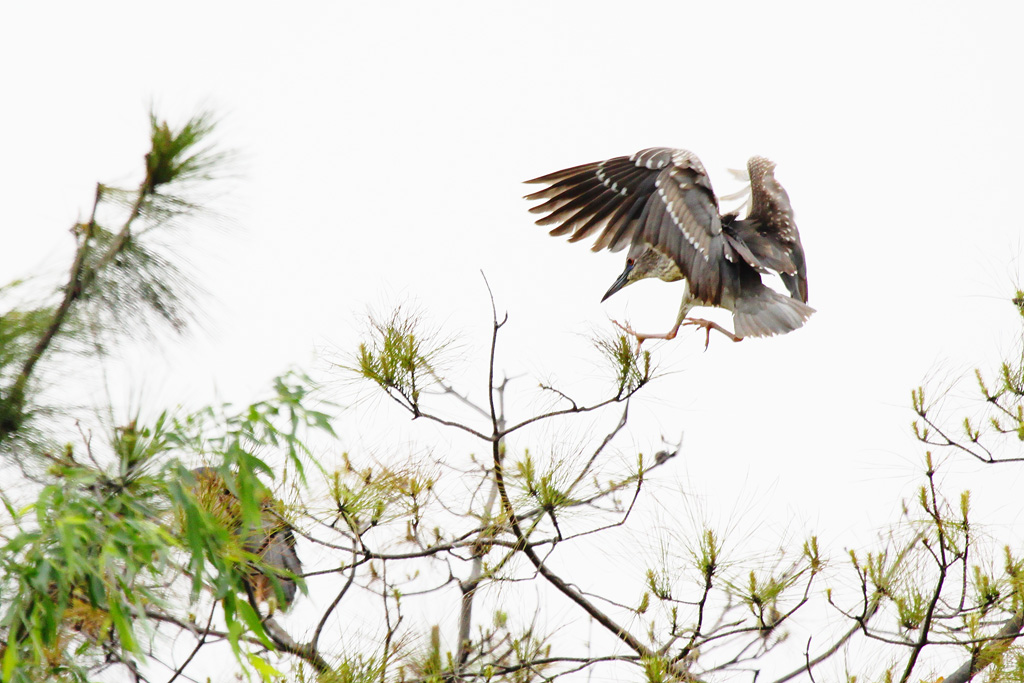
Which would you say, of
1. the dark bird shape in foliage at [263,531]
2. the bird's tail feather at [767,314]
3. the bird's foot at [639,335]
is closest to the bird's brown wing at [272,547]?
the dark bird shape in foliage at [263,531]

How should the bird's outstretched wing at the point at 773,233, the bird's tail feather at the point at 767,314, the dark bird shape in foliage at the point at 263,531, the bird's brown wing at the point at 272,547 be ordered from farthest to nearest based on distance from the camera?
the bird's outstretched wing at the point at 773,233
the bird's tail feather at the point at 767,314
the bird's brown wing at the point at 272,547
the dark bird shape in foliage at the point at 263,531

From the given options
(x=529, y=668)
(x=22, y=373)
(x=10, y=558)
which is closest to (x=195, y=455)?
(x=10, y=558)

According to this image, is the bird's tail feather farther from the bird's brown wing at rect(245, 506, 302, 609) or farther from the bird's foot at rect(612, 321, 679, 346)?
the bird's brown wing at rect(245, 506, 302, 609)

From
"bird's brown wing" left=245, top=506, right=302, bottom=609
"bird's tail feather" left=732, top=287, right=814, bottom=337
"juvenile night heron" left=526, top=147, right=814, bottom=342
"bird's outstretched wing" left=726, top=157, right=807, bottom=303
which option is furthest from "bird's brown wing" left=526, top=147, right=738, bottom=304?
"bird's brown wing" left=245, top=506, right=302, bottom=609

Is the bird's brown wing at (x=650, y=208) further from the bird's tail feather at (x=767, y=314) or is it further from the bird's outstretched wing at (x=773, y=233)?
the bird's outstretched wing at (x=773, y=233)

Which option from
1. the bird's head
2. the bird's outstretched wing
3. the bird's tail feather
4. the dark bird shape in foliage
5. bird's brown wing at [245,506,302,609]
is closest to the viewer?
the dark bird shape in foliage

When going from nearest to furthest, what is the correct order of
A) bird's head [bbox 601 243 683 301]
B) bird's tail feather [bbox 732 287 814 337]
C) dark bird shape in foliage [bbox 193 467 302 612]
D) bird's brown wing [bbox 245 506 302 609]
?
dark bird shape in foliage [bbox 193 467 302 612], bird's brown wing [bbox 245 506 302 609], bird's tail feather [bbox 732 287 814 337], bird's head [bbox 601 243 683 301]

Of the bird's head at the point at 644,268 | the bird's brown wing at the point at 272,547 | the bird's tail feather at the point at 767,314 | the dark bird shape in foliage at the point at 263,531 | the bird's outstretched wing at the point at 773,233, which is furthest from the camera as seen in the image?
the bird's outstretched wing at the point at 773,233

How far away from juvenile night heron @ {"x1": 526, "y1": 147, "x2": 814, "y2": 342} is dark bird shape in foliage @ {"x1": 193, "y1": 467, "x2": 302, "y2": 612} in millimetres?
1086

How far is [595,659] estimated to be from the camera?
177 cm

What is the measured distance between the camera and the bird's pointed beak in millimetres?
2672

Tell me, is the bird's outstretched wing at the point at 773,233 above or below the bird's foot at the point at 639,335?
above

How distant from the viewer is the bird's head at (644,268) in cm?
260

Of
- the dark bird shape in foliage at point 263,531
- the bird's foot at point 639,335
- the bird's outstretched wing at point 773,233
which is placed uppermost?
the bird's outstretched wing at point 773,233
